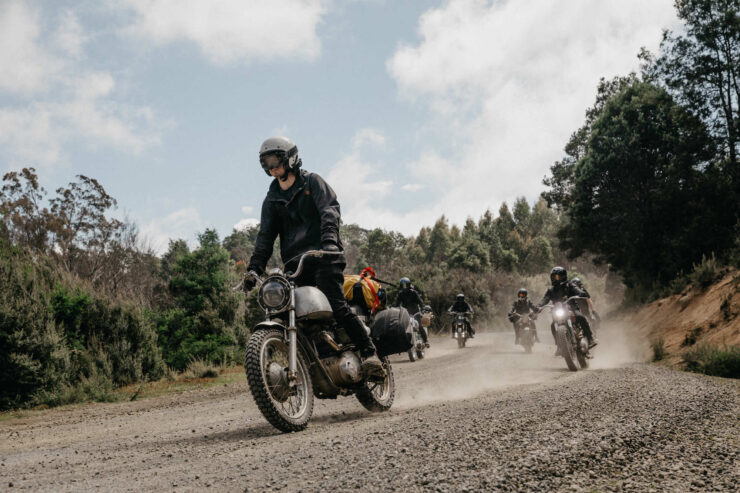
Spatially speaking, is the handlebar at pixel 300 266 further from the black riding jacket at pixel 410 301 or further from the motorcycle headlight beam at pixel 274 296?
the black riding jacket at pixel 410 301

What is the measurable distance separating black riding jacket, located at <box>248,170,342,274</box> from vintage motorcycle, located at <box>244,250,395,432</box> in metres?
0.33

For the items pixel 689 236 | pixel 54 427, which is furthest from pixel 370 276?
pixel 689 236

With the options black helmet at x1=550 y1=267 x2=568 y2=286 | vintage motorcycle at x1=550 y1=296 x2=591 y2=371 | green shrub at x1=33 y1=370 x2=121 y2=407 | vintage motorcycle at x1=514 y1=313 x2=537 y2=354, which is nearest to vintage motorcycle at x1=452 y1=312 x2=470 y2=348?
vintage motorcycle at x1=514 y1=313 x2=537 y2=354

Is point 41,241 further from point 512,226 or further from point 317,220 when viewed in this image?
point 512,226

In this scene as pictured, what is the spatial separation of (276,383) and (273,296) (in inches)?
31.3

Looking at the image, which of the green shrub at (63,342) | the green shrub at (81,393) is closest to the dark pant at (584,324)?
the green shrub at (81,393)

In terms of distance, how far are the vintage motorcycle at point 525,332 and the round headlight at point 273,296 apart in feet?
48.9

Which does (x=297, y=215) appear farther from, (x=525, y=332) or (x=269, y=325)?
(x=525, y=332)

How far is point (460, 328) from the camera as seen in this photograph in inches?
897

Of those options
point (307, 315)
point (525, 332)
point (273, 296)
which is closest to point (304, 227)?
point (273, 296)

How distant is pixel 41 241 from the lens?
123ft

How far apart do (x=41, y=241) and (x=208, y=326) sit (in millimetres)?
26687

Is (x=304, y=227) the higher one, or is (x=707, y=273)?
(x=304, y=227)

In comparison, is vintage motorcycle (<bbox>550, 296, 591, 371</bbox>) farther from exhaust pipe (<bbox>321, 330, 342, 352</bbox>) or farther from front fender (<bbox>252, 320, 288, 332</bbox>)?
front fender (<bbox>252, 320, 288, 332</bbox>)
